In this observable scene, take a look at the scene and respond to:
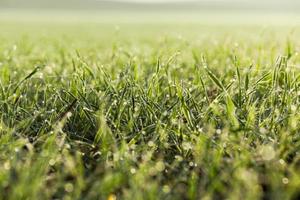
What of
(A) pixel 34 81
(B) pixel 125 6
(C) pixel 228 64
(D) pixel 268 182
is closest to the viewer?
(D) pixel 268 182

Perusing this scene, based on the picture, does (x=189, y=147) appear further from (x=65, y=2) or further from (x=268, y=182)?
(x=65, y=2)

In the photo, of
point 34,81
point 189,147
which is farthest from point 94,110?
point 34,81

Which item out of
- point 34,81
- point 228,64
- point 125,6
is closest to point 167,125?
point 34,81

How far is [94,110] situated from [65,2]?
4395 cm

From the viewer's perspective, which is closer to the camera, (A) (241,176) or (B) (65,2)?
(A) (241,176)

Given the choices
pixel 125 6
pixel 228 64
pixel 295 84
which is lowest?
pixel 125 6

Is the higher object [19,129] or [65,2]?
[19,129]

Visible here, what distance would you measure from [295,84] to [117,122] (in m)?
0.77

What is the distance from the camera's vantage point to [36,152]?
159cm

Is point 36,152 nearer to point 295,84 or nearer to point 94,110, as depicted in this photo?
point 94,110

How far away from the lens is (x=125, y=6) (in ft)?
140

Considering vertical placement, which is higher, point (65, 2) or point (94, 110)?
point (94, 110)

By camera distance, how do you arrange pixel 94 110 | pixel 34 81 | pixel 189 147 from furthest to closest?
pixel 34 81, pixel 94 110, pixel 189 147

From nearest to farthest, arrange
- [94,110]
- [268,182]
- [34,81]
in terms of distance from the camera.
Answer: [268,182] → [94,110] → [34,81]
